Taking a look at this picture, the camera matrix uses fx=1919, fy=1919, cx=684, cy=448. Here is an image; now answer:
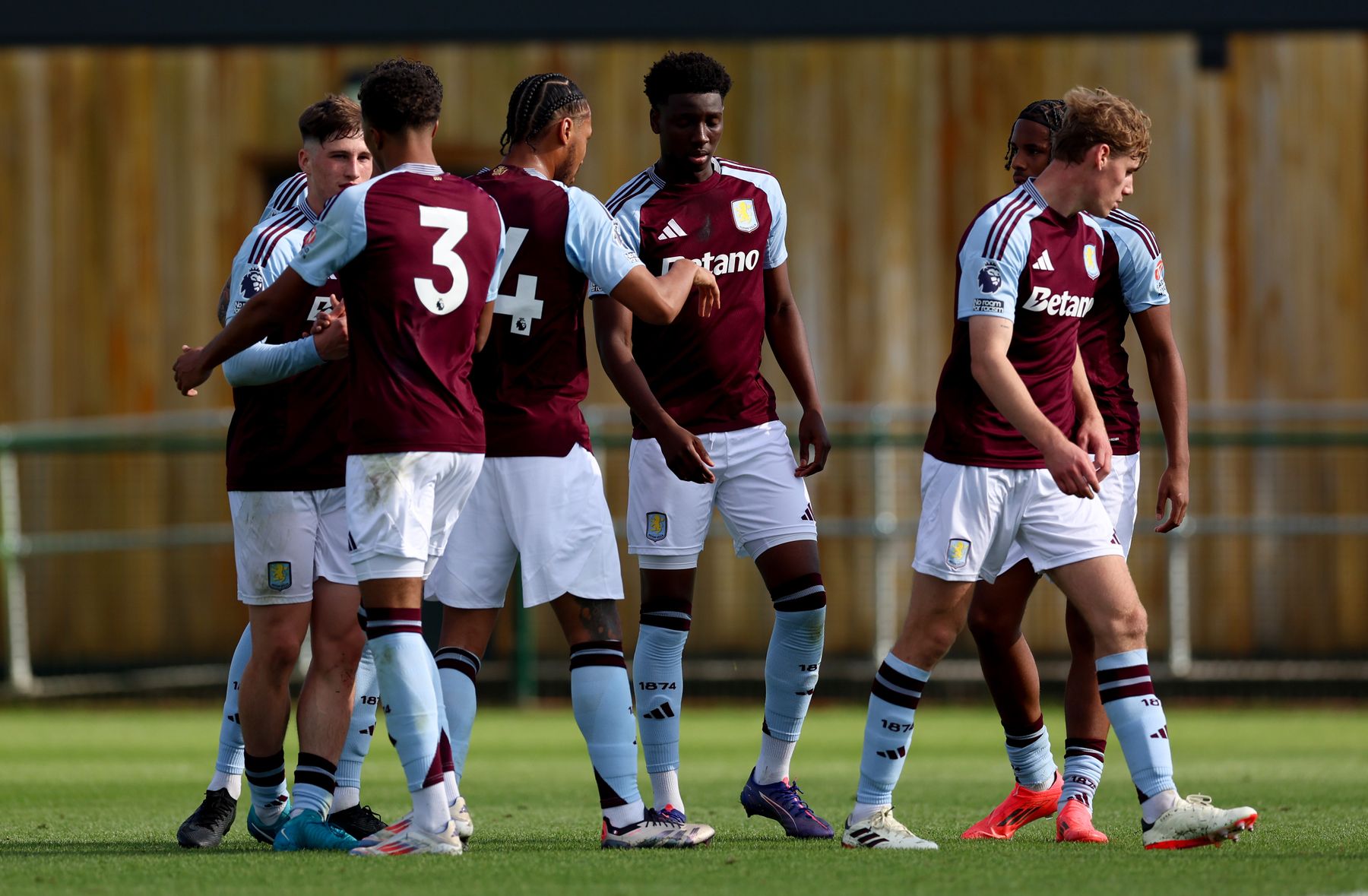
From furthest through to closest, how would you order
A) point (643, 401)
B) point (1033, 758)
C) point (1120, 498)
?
point (1120, 498) < point (1033, 758) < point (643, 401)

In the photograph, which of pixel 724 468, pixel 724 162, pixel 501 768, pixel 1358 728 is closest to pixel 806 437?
pixel 724 468

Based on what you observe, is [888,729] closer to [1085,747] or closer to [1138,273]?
[1085,747]

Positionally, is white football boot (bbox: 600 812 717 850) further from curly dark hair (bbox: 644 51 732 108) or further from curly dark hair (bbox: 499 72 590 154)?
curly dark hair (bbox: 644 51 732 108)

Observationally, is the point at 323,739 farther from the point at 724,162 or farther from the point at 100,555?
the point at 100,555

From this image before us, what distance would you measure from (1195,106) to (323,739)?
10839mm

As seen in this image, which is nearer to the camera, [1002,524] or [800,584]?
[1002,524]

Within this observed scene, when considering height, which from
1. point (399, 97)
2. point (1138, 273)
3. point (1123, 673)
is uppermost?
point (399, 97)

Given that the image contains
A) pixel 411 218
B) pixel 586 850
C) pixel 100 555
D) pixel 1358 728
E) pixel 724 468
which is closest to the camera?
pixel 411 218

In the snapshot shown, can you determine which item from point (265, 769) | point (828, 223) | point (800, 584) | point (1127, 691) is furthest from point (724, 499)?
point (828, 223)

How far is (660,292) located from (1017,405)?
3.70ft

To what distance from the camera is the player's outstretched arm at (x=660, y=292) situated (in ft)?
19.0

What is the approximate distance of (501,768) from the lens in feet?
31.6

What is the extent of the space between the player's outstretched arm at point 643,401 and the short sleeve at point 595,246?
34 centimetres

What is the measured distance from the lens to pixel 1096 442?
637cm
